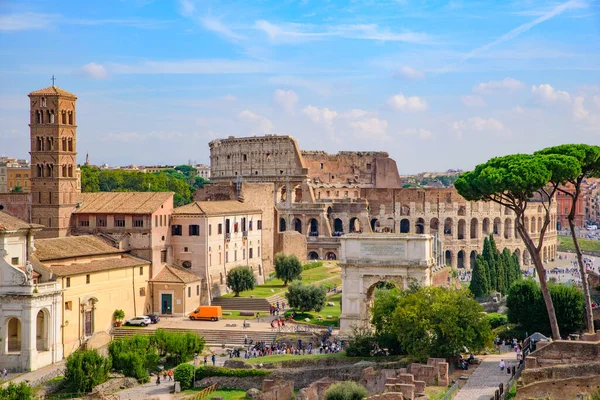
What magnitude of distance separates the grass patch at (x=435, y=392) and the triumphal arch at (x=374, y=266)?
13007 mm

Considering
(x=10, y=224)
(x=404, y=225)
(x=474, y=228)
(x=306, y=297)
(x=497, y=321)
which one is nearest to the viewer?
(x=10, y=224)

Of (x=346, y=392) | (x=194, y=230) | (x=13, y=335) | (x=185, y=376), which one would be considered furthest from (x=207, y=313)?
(x=346, y=392)

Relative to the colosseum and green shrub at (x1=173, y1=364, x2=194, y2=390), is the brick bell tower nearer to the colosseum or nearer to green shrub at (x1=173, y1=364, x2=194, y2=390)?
green shrub at (x1=173, y1=364, x2=194, y2=390)

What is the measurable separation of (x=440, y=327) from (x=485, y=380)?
3.79 m

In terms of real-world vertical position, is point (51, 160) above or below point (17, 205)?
above

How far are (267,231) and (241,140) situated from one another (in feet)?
144

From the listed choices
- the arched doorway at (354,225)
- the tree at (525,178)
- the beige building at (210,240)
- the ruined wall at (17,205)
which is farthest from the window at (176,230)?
the arched doorway at (354,225)

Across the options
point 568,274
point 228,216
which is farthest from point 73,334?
point 568,274

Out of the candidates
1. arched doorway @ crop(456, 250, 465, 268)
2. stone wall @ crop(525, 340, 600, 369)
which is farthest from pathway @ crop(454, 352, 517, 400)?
arched doorway @ crop(456, 250, 465, 268)

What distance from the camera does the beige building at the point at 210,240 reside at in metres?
58.0

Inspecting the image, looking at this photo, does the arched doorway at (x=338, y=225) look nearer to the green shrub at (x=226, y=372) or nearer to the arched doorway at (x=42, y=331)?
the arched doorway at (x=42, y=331)

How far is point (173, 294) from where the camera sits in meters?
55.1

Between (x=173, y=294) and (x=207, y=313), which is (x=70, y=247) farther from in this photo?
(x=207, y=313)

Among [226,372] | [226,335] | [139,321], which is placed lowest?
[226,372]
